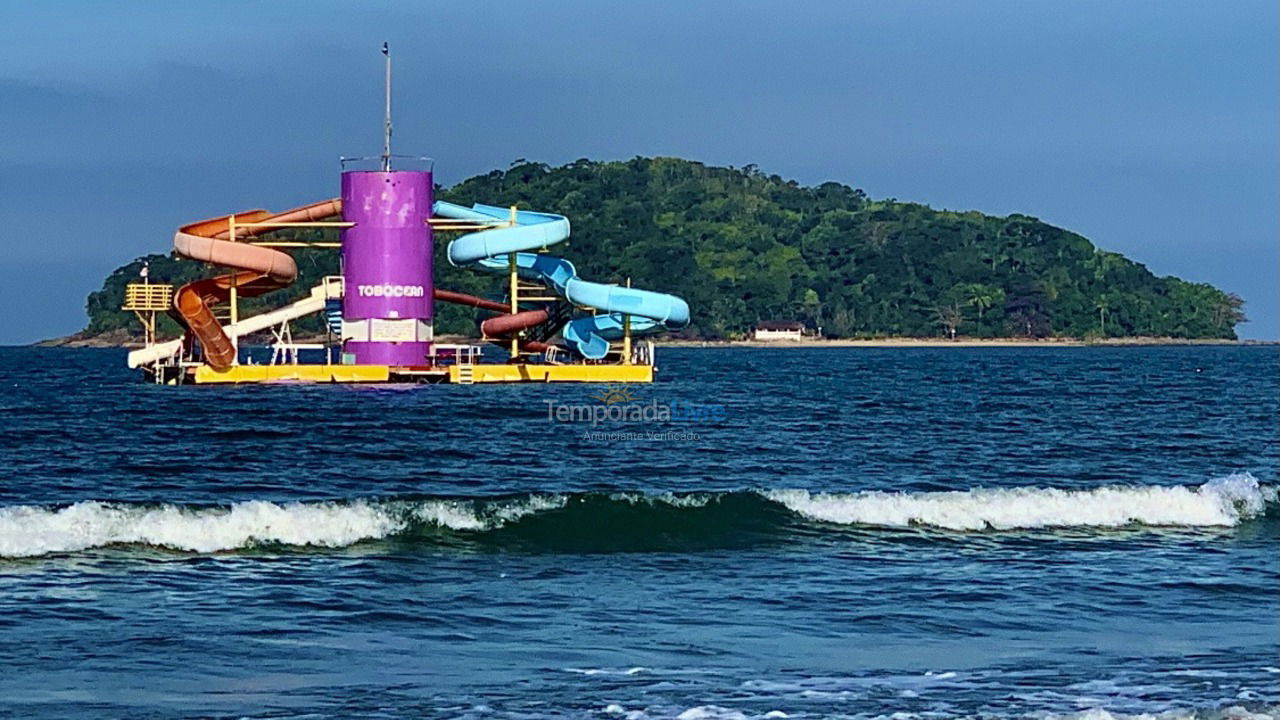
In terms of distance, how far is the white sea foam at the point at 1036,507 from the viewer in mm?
24734

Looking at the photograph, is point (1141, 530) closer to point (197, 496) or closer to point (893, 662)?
point (893, 662)

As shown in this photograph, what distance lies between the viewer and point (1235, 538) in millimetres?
23672

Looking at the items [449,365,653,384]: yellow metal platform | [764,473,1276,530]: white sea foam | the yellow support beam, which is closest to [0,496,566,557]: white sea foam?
[764,473,1276,530]: white sea foam

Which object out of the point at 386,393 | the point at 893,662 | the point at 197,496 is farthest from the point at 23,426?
the point at 893,662

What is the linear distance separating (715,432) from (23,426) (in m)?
16.3

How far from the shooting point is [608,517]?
24.4m

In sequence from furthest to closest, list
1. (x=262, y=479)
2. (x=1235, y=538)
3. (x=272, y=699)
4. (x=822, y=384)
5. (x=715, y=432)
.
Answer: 1. (x=822, y=384)
2. (x=715, y=432)
3. (x=262, y=479)
4. (x=1235, y=538)
5. (x=272, y=699)

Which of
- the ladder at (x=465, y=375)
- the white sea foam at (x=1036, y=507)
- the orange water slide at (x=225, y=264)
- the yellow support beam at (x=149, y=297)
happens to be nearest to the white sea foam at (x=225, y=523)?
the white sea foam at (x=1036, y=507)

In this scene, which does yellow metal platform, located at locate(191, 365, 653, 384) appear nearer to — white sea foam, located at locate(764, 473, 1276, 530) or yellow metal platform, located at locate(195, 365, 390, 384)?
yellow metal platform, located at locate(195, 365, 390, 384)

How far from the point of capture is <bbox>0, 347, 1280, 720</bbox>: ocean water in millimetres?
14398

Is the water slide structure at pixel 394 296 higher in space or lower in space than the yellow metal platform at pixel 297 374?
higher

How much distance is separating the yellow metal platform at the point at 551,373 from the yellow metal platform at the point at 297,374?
261cm

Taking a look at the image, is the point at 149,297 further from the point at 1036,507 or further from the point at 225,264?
the point at 1036,507

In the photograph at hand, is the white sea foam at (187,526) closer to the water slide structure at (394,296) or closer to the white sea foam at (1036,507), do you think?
the white sea foam at (1036,507)
